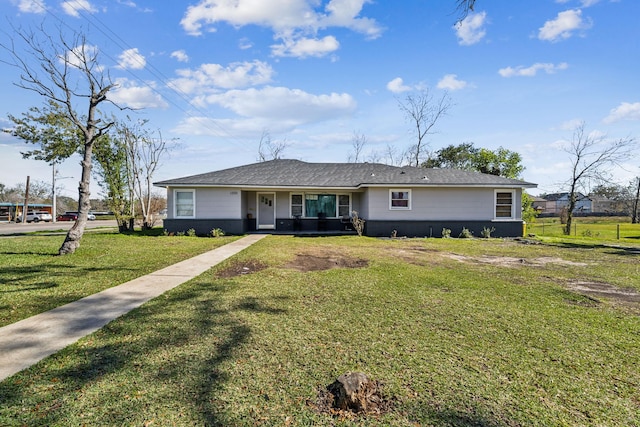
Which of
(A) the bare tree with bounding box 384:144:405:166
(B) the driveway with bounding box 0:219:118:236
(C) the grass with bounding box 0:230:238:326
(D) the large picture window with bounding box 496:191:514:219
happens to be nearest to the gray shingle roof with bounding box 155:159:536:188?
(D) the large picture window with bounding box 496:191:514:219

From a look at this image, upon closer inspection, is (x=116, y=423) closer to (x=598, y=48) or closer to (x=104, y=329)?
(x=104, y=329)

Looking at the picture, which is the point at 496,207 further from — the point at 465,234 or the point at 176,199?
the point at 176,199

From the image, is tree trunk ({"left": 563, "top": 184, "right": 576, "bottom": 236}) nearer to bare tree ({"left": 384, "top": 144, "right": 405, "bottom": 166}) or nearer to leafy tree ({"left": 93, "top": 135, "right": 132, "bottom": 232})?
bare tree ({"left": 384, "top": 144, "right": 405, "bottom": 166})

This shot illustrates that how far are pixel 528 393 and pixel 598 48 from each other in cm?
1277

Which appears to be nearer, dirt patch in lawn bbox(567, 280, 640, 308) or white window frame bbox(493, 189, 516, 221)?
dirt patch in lawn bbox(567, 280, 640, 308)

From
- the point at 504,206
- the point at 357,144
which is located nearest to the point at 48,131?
the point at 504,206

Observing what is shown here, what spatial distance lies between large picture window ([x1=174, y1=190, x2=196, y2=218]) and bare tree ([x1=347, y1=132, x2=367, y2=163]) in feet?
78.8

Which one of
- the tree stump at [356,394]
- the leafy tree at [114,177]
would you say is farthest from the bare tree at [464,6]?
the leafy tree at [114,177]

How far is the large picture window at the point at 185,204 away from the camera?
15945 mm

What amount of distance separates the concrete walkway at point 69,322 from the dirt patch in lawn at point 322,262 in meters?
2.59

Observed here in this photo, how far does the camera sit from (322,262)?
28.1ft

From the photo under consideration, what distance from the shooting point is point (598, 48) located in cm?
1045

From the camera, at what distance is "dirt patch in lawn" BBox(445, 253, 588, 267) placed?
341 inches

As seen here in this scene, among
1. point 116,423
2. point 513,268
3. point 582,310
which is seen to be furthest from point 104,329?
point 513,268
